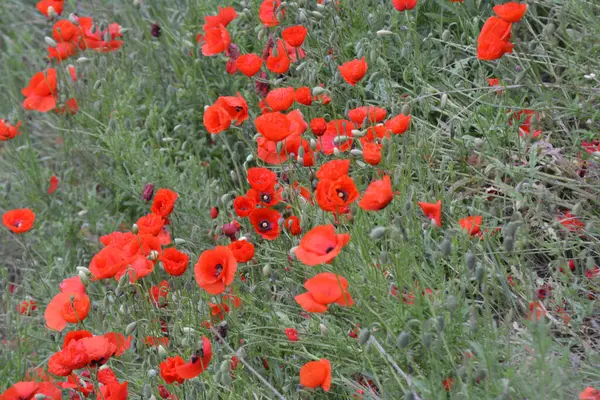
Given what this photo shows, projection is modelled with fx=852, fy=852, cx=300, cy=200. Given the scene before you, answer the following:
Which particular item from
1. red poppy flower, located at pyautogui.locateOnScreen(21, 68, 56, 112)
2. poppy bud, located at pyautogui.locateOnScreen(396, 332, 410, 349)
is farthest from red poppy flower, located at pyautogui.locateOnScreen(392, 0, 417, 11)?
red poppy flower, located at pyautogui.locateOnScreen(21, 68, 56, 112)

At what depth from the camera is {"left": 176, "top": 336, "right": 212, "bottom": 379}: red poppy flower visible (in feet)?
7.91

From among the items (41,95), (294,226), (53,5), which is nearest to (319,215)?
(294,226)

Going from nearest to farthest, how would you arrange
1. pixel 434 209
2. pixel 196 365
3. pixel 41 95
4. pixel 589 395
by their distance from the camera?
1. pixel 589 395
2. pixel 196 365
3. pixel 434 209
4. pixel 41 95

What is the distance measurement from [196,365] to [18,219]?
4.87 feet

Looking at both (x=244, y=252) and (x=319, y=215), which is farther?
(x=319, y=215)

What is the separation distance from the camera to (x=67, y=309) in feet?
8.99

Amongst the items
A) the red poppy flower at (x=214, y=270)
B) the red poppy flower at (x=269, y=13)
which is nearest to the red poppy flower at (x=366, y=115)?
the red poppy flower at (x=269, y=13)

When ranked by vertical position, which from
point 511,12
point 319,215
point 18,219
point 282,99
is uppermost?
point 511,12

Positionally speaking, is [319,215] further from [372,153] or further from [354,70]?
[354,70]

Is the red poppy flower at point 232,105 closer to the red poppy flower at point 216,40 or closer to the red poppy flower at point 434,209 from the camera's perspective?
the red poppy flower at point 216,40

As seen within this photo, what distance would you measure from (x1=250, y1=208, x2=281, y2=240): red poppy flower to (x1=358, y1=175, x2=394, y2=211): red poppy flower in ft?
2.13

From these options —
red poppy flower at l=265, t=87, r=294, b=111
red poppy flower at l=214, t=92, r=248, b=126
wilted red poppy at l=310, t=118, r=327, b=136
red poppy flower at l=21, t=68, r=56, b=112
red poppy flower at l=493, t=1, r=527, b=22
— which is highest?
red poppy flower at l=493, t=1, r=527, b=22

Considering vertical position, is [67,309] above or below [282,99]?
below

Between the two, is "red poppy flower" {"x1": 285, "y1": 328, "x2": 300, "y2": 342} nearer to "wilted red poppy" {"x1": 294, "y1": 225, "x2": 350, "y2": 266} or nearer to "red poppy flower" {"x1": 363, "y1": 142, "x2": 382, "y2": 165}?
"wilted red poppy" {"x1": 294, "y1": 225, "x2": 350, "y2": 266}
